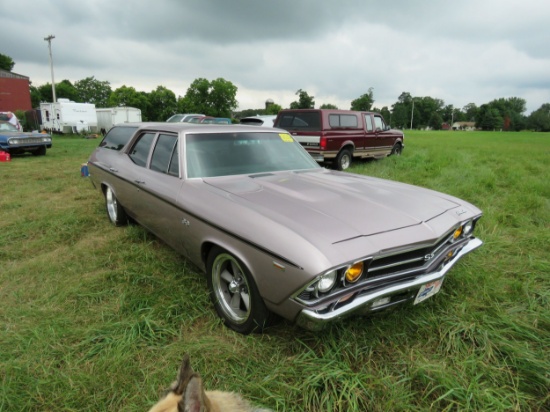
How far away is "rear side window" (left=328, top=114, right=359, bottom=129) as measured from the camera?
9.23 meters

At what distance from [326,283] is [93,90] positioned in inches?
3644

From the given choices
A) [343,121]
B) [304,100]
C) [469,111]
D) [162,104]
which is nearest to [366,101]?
[304,100]

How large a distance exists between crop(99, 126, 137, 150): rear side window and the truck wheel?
5.95 meters

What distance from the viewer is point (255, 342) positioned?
229cm

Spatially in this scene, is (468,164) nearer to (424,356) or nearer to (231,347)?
(424,356)

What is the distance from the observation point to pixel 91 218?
502 cm

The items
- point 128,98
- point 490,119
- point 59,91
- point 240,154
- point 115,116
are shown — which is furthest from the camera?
point 490,119

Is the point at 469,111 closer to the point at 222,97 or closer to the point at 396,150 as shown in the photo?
the point at 222,97

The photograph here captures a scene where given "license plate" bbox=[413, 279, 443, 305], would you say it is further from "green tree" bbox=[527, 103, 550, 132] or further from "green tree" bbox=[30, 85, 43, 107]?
"green tree" bbox=[527, 103, 550, 132]

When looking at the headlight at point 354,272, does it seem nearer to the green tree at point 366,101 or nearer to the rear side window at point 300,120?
the rear side window at point 300,120

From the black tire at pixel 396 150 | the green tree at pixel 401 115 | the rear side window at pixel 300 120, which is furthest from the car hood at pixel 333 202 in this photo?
the green tree at pixel 401 115

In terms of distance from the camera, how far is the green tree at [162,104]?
57872 mm

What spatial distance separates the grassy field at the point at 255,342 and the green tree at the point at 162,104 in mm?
59287

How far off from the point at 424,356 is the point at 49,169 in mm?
11006
